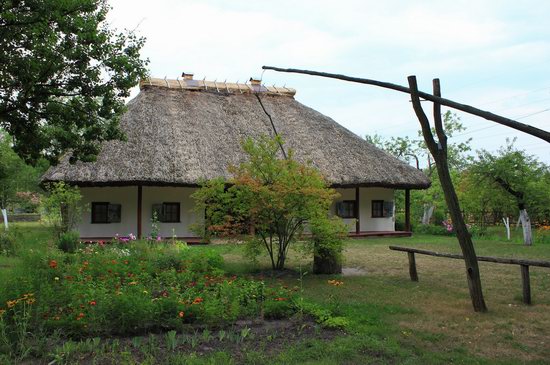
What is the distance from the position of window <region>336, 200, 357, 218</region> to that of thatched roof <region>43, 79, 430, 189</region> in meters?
1.98

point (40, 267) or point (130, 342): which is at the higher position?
point (40, 267)

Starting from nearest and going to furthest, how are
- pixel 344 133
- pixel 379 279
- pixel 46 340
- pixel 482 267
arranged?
pixel 46 340 → pixel 379 279 → pixel 482 267 → pixel 344 133

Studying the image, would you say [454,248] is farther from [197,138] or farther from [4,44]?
[4,44]

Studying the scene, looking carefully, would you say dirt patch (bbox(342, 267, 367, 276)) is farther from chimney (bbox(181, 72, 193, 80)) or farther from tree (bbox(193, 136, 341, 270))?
chimney (bbox(181, 72, 193, 80))

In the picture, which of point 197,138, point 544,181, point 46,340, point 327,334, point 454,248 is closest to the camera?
point 46,340

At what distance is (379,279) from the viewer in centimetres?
960

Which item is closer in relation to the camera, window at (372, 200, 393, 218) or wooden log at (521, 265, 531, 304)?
wooden log at (521, 265, 531, 304)

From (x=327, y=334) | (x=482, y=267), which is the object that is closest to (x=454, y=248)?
(x=482, y=267)

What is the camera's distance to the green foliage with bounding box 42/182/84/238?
546 inches

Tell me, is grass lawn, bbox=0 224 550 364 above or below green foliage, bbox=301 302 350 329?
below

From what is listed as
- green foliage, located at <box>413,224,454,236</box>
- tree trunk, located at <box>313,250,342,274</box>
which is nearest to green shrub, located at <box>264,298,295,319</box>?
tree trunk, located at <box>313,250,342,274</box>

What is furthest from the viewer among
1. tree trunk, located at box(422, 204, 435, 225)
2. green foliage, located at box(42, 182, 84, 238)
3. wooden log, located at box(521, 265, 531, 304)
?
tree trunk, located at box(422, 204, 435, 225)

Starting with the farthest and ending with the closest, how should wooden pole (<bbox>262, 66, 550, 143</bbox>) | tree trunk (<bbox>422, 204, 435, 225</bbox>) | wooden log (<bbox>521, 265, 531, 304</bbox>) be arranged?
tree trunk (<bbox>422, 204, 435, 225</bbox>) → wooden log (<bbox>521, 265, 531, 304</bbox>) → wooden pole (<bbox>262, 66, 550, 143</bbox>)

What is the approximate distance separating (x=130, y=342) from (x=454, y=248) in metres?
13.2
